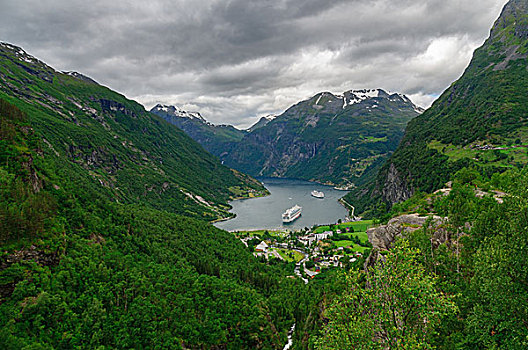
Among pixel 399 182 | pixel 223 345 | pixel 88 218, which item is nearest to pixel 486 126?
pixel 399 182

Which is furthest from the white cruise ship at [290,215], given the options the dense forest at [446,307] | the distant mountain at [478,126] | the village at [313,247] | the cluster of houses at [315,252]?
the dense forest at [446,307]

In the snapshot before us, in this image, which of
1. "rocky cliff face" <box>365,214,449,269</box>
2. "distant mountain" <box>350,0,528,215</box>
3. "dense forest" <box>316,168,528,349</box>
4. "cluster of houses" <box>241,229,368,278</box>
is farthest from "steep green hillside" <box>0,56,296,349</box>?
"distant mountain" <box>350,0,528,215</box>

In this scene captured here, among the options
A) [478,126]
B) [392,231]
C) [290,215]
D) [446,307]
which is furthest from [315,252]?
[478,126]

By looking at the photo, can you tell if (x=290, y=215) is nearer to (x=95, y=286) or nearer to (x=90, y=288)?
(x=95, y=286)

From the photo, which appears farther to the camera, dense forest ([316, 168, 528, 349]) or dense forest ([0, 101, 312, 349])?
dense forest ([0, 101, 312, 349])

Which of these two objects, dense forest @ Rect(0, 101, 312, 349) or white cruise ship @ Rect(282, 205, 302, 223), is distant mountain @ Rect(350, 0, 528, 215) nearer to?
white cruise ship @ Rect(282, 205, 302, 223)

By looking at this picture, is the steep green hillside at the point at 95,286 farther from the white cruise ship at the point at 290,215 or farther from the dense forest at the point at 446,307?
the white cruise ship at the point at 290,215
